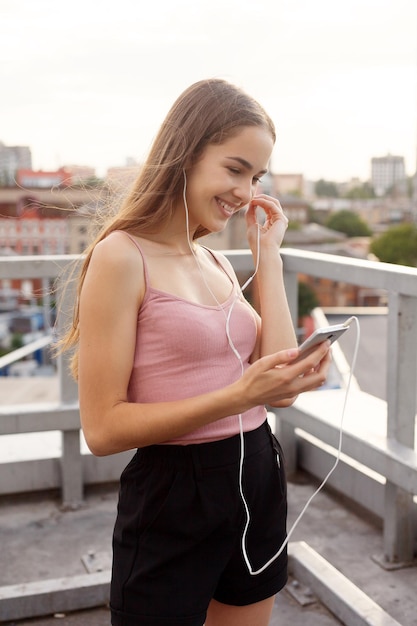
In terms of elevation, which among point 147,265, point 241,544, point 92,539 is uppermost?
point 147,265

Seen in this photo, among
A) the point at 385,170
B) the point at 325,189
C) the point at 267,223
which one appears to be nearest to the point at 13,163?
the point at 267,223

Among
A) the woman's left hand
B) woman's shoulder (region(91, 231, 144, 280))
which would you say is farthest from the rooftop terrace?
woman's shoulder (region(91, 231, 144, 280))

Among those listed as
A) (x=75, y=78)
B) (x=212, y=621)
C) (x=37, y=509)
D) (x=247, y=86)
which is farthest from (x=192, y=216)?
(x=75, y=78)

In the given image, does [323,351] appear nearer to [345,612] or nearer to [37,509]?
[345,612]

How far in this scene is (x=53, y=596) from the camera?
2027mm

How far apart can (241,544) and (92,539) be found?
1.36 metres

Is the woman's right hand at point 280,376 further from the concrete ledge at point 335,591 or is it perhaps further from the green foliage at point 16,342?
the green foliage at point 16,342

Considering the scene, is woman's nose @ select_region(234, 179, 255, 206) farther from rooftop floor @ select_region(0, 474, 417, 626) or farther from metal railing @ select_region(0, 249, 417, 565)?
rooftop floor @ select_region(0, 474, 417, 626)

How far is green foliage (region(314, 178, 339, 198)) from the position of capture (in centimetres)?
12825

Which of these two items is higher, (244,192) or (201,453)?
(244,192)

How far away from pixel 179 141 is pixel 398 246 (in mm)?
70099

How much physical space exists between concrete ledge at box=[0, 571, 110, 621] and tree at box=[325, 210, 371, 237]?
90.8 meters

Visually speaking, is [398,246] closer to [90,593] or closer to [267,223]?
[90,593]

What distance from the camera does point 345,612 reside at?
193 centimetres
